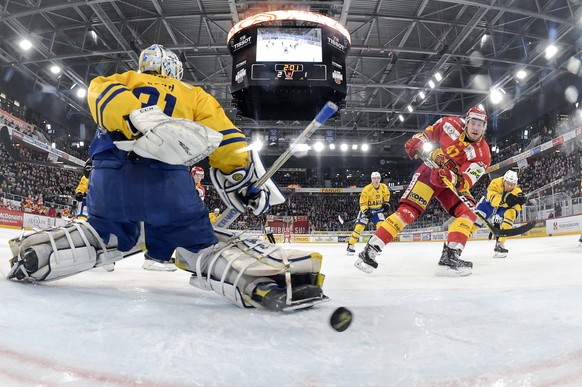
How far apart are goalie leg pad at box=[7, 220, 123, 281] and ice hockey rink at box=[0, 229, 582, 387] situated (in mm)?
100

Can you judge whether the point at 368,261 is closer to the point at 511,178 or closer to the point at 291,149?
the point at 291,149

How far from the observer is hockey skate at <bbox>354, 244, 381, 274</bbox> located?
292 cm

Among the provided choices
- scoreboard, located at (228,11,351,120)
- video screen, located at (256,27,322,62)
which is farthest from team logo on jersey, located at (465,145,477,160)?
video screen, located at (256,27,322,62)

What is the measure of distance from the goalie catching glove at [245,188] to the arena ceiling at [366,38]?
8.71m

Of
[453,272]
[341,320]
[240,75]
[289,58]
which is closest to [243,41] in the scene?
[240,75]

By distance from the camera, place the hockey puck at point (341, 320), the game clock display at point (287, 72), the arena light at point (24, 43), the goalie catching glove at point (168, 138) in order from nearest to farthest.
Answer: the hockey puck at point (341, 320) → the goalie catching glove at point (168, 138) → the game clock display at point (287, 72) → the arena light at point (24, 43)

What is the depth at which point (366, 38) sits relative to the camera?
12062mm

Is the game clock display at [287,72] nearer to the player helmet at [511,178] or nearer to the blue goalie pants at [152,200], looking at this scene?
the player helmet at [511,178]

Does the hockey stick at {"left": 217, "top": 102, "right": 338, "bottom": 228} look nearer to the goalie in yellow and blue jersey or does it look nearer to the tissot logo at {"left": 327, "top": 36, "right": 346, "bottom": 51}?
the goalie in yellow and blue jersey

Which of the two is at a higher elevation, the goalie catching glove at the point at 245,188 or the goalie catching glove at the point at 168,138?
the goalie catching glove at the point at 168,138

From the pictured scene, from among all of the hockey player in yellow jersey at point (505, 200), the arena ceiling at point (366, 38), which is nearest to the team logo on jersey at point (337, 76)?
the arena ceiling at point (366, 38)

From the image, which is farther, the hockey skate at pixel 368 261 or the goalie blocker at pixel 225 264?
the hockey skate at pixel 368 261

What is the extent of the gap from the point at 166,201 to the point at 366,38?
11.8 meters

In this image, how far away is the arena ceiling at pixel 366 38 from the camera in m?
10.3
